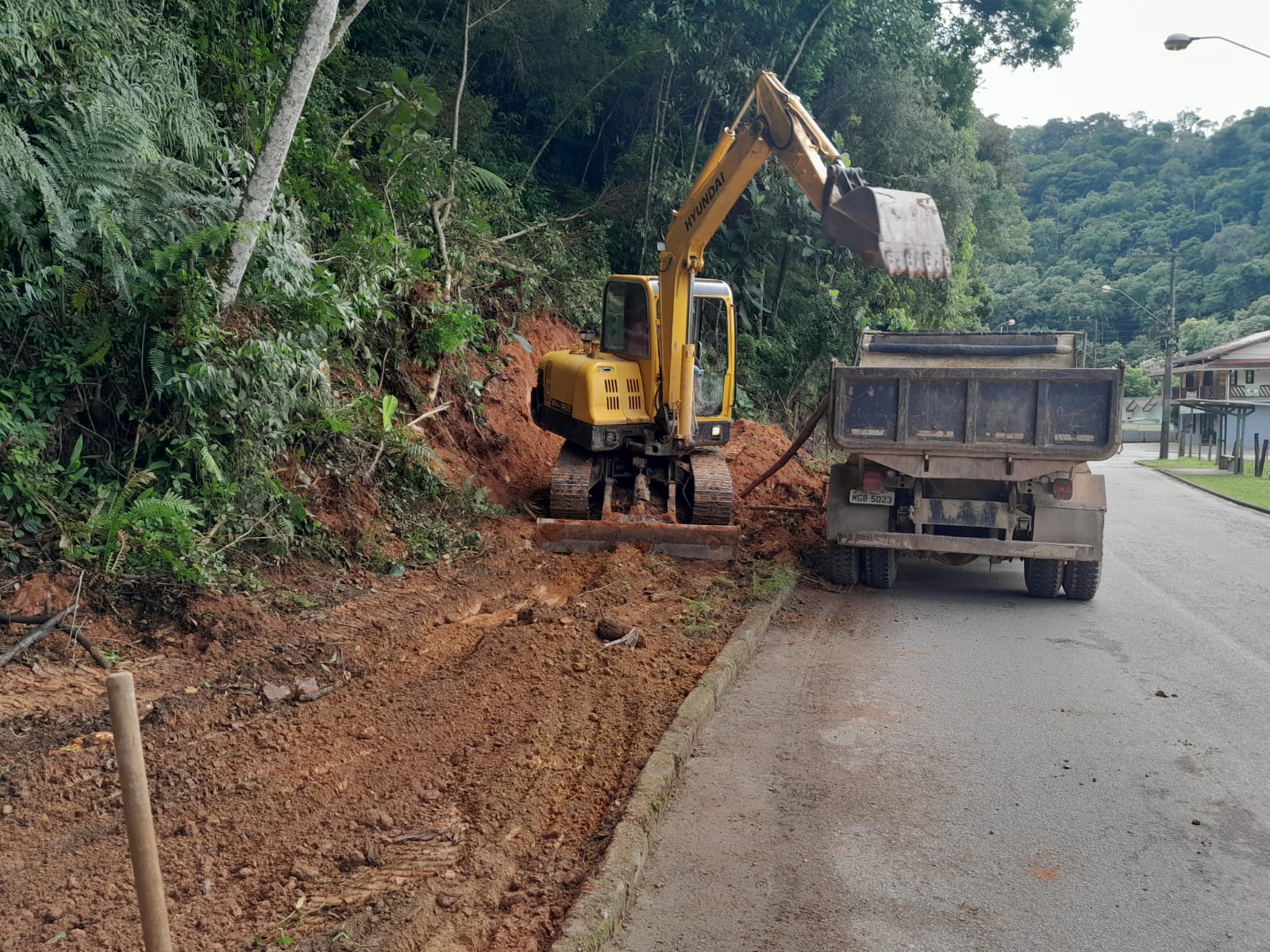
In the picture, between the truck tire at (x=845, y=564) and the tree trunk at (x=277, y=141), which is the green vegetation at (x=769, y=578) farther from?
the tree trunk at (x=277, y=141)

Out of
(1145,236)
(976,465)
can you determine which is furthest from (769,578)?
(1145,236)

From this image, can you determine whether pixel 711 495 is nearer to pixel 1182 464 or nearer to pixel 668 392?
pixel 668 392

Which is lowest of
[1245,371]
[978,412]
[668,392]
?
[978,412]

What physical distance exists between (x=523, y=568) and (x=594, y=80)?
1407 cm

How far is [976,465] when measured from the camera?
930 cm

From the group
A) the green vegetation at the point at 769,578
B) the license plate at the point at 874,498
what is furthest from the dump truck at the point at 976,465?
the green vegetation at the point at 769,578

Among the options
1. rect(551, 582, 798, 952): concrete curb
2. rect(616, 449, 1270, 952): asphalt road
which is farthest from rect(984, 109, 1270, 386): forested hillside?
rect(551, 582, 798, 952): concrete curb

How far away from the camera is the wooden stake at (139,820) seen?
8.64 feet

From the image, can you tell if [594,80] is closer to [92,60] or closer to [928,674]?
[92,60]

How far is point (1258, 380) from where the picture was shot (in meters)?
52.5

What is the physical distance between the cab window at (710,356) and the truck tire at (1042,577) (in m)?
3.69

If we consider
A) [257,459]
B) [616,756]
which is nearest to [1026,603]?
[616,756]

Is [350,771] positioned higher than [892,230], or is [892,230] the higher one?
[892,230]

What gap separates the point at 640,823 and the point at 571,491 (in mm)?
6634
